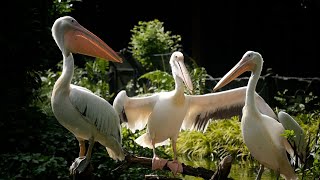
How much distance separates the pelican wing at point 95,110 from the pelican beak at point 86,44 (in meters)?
0.37

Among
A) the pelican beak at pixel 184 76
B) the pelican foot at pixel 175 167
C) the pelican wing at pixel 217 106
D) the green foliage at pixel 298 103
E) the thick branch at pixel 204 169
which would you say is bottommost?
the green foliage at pixel 298 103

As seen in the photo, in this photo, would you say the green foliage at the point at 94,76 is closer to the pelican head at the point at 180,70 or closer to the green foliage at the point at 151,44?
the green foliage at the point at 151,44

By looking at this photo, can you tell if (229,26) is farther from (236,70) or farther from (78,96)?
(78,96)

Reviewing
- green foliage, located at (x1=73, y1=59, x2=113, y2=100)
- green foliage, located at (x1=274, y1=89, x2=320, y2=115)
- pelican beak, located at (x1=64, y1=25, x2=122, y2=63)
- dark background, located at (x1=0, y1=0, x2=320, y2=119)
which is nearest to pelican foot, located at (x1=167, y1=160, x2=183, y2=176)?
pelican beak, located at (x1=64, y1=25, x2=122, y2=63)

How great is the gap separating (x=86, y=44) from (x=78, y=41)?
0.28 feet

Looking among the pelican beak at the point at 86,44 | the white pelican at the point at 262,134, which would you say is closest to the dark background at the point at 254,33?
the white pelican at the point at 262,134

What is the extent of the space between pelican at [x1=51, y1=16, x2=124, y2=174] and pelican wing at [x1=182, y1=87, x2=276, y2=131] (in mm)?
1220

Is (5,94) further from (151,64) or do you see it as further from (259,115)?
(151,64)

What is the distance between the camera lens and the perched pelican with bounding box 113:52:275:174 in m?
6.27

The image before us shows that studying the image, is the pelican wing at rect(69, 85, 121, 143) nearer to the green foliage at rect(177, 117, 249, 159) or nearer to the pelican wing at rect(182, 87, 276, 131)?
the pelican wing at rect(182, 87, 276, 131)

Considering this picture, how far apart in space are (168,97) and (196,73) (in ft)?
15.7

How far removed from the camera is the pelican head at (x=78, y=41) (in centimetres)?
557

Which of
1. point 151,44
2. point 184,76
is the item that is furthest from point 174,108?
point 151,44

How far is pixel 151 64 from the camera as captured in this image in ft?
43.2
